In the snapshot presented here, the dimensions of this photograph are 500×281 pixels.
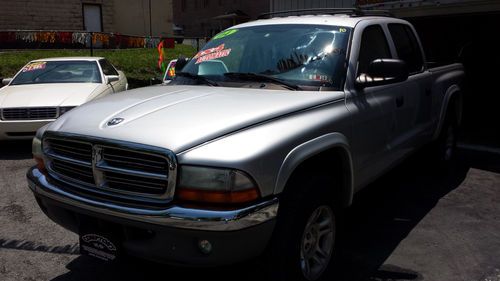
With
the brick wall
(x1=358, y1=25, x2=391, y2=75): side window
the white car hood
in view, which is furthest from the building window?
(x1=358, y1=25, x2=391, y2=75): side window

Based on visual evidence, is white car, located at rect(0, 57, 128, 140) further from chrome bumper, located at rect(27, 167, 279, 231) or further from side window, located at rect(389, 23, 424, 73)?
chrome bumper, located at rect(27, 167, 279, 231)

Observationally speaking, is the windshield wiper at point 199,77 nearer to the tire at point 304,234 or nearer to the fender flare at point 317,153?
the fender flare at point 317,153

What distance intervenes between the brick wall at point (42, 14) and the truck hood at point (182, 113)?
23.9 m

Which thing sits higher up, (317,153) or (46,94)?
(317,153)

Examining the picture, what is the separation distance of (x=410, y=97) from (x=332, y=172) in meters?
1.62

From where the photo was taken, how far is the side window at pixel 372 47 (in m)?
3.83

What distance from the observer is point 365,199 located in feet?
16.4

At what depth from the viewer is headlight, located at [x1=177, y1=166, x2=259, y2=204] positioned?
7.85ft

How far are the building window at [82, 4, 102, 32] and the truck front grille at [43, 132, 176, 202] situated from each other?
25.3m

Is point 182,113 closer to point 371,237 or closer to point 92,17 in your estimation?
point 371,237

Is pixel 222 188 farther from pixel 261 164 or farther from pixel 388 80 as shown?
pixel 388 80

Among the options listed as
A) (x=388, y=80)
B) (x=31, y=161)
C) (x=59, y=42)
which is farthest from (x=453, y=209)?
(x=59, y=42)

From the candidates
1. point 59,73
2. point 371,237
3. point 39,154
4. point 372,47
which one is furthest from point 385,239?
point 59,73

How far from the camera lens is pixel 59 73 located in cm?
841
